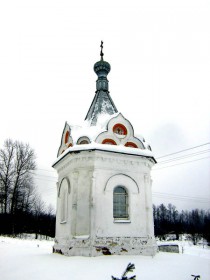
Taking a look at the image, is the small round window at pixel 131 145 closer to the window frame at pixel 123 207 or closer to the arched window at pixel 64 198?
the window frame at pixel 123 207

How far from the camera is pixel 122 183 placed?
11.5m

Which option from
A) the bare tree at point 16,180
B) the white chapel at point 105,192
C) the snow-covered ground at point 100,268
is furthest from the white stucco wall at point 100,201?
the bare tree at point 16,180

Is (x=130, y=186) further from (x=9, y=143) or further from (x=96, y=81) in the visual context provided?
(x=9, y=143)

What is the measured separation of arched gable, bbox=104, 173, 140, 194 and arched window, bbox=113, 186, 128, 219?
249 mm

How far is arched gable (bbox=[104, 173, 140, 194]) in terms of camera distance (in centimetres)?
1114

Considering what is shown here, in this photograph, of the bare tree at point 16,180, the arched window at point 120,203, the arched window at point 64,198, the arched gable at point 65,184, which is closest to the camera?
the arched window at point 120,203

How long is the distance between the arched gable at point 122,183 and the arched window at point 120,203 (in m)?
0.25

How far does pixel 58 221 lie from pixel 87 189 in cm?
290

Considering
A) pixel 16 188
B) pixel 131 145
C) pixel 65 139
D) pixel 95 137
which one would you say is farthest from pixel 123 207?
pixel 16 188

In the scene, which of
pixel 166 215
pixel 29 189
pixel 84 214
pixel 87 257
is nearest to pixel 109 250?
pixel 87 257

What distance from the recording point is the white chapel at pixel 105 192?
10438 millimetres

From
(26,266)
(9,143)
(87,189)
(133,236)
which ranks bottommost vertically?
(26,266)

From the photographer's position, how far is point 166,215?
75.5m

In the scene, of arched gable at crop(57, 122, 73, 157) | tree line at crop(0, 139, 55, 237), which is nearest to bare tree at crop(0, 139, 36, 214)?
tree line at crop(0, 139, 55, 237)
